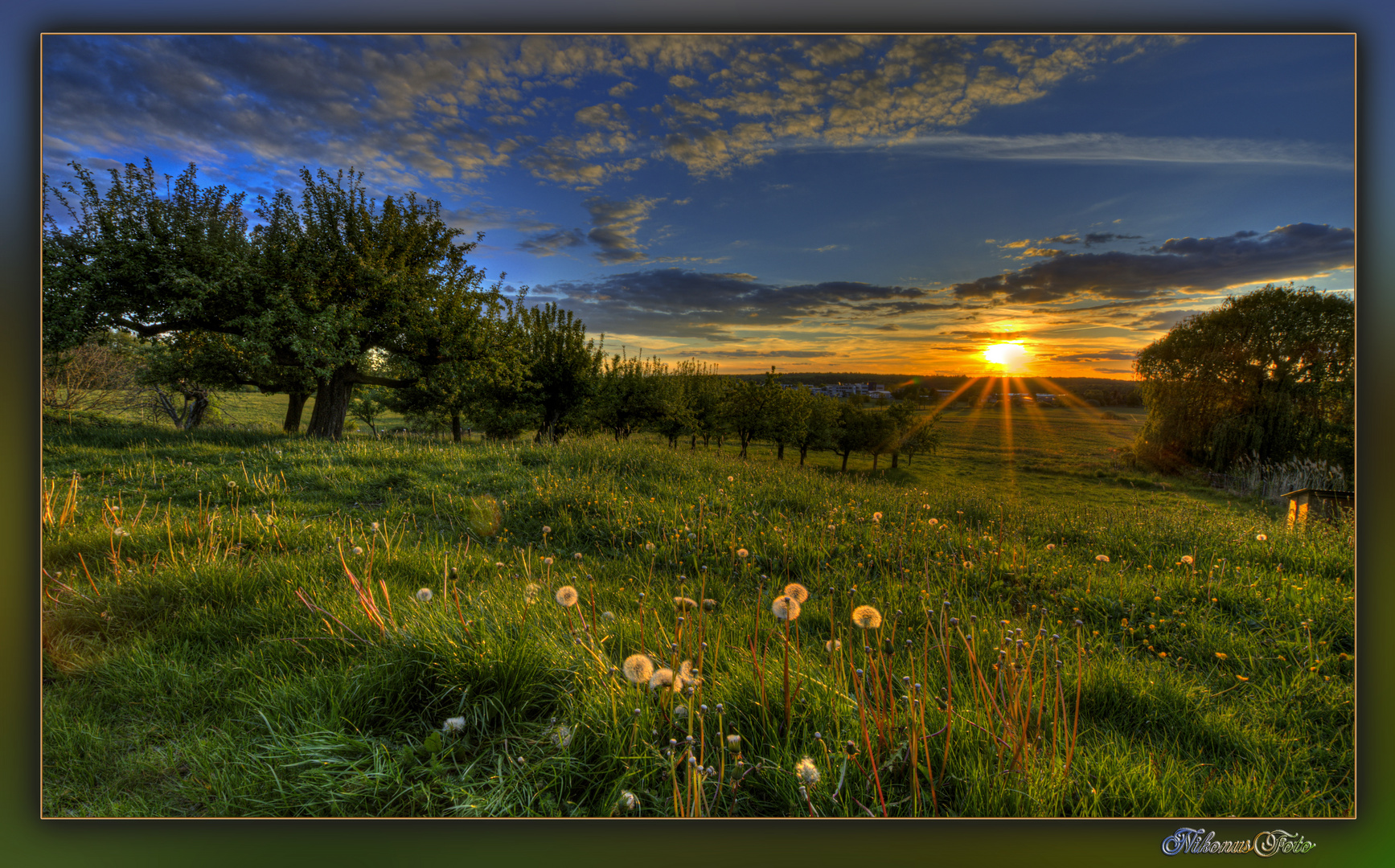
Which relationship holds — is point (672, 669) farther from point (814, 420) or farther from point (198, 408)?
point (814, 420)

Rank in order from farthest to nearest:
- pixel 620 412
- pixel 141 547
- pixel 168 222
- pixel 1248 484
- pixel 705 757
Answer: pixel 620 412, pixel 1248 484, pixel 168 222, pixel 141 547, pixel 705 757

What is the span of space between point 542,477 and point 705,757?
571 cm

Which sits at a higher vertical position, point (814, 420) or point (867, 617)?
point (814, 420)

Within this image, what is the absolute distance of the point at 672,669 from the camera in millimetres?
1858

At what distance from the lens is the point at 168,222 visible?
28.5ft

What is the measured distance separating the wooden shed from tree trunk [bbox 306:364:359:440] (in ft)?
55.6

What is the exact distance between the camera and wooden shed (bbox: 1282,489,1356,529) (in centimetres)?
346

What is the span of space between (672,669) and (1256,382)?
14179mm

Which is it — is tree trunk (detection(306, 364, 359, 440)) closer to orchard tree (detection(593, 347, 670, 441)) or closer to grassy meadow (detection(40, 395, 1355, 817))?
grassy meadow (detection(40, 395, 1355, 817))

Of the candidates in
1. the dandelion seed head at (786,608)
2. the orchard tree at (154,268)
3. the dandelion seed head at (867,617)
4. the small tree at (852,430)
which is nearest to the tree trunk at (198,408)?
the orchard tree at (154,268)

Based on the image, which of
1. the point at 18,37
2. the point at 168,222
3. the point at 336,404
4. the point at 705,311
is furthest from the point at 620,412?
the point at 18,37

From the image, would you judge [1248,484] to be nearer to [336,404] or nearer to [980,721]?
[980,721]

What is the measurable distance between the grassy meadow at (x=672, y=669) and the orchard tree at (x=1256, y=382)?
49.2 inches

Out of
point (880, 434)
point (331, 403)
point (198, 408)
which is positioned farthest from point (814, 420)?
point (198, 408)
